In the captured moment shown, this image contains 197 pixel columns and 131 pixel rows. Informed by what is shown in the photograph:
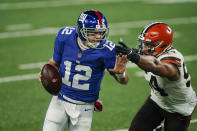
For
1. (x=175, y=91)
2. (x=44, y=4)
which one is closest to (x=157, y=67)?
(x=175, y=91)

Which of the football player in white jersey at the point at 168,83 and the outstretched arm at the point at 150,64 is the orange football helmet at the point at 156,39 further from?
the outstretched arm at the point at 150,64

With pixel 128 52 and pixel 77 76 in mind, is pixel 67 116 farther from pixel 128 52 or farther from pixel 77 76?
pixel 128 52

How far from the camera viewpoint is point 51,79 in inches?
165

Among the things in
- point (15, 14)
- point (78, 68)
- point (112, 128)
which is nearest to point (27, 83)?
point (112, 128)

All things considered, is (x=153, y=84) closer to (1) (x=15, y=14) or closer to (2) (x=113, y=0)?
(1) (x=15, y=14)

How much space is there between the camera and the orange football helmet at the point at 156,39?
4.37 meters

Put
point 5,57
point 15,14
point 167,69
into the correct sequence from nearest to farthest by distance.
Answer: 1. point 167,69
2. point 5,57
3. point 15,14

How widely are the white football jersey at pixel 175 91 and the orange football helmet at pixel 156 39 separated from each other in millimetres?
115

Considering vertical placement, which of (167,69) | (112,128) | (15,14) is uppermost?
(167,69)

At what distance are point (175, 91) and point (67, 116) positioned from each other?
1393mm

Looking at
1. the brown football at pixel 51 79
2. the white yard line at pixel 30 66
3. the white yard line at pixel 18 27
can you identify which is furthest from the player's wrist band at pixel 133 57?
the white yard line at pixel 18 27

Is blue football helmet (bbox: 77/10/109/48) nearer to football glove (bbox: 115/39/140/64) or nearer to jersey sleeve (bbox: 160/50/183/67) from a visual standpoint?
football glove (bbox: 115/39/140/64)

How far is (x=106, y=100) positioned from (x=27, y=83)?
5.94 ft

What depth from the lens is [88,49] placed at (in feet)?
14.1
